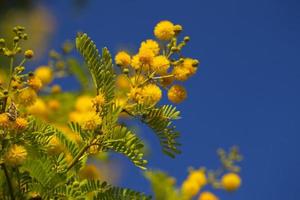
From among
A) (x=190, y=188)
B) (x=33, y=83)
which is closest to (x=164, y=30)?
(x=33, y=83)

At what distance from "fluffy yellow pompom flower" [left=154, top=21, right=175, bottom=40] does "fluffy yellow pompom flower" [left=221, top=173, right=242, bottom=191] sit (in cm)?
150

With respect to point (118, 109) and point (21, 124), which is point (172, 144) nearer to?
point (118, 109)

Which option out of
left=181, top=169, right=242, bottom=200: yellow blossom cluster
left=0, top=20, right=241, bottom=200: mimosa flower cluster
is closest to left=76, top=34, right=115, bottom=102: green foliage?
left=0, top=20, right=241, bottom=200: mimosa flower cluster

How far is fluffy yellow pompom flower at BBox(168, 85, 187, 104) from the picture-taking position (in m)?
1.98

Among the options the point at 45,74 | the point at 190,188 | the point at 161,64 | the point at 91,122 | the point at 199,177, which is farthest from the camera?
the point at 45,74

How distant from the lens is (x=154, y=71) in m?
1.97

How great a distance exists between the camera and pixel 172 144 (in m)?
2.00

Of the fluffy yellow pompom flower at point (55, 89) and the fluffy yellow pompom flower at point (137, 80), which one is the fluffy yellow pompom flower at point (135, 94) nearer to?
the fluffy yellow pompom flower at point (137, 80)

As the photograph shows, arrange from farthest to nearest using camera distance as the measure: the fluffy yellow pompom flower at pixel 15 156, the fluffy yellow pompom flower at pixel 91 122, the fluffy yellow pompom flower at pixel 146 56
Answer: the fluffy yellow pompom flower at pixel 146 56 → the fluffy yellow pompom flower at pixel 91 122 → the fluffy yellow pompom flower at pixel 15 156

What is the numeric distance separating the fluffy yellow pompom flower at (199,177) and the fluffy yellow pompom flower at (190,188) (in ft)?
0.17

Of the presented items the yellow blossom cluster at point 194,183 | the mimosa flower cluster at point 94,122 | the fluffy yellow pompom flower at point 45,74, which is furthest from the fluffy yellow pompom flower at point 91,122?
the fluffy yellow pompom flower at point 45,74

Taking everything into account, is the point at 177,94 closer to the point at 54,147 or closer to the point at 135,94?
the point at 135,94

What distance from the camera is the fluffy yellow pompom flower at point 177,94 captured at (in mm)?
1984

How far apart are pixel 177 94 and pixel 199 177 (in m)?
1.53
